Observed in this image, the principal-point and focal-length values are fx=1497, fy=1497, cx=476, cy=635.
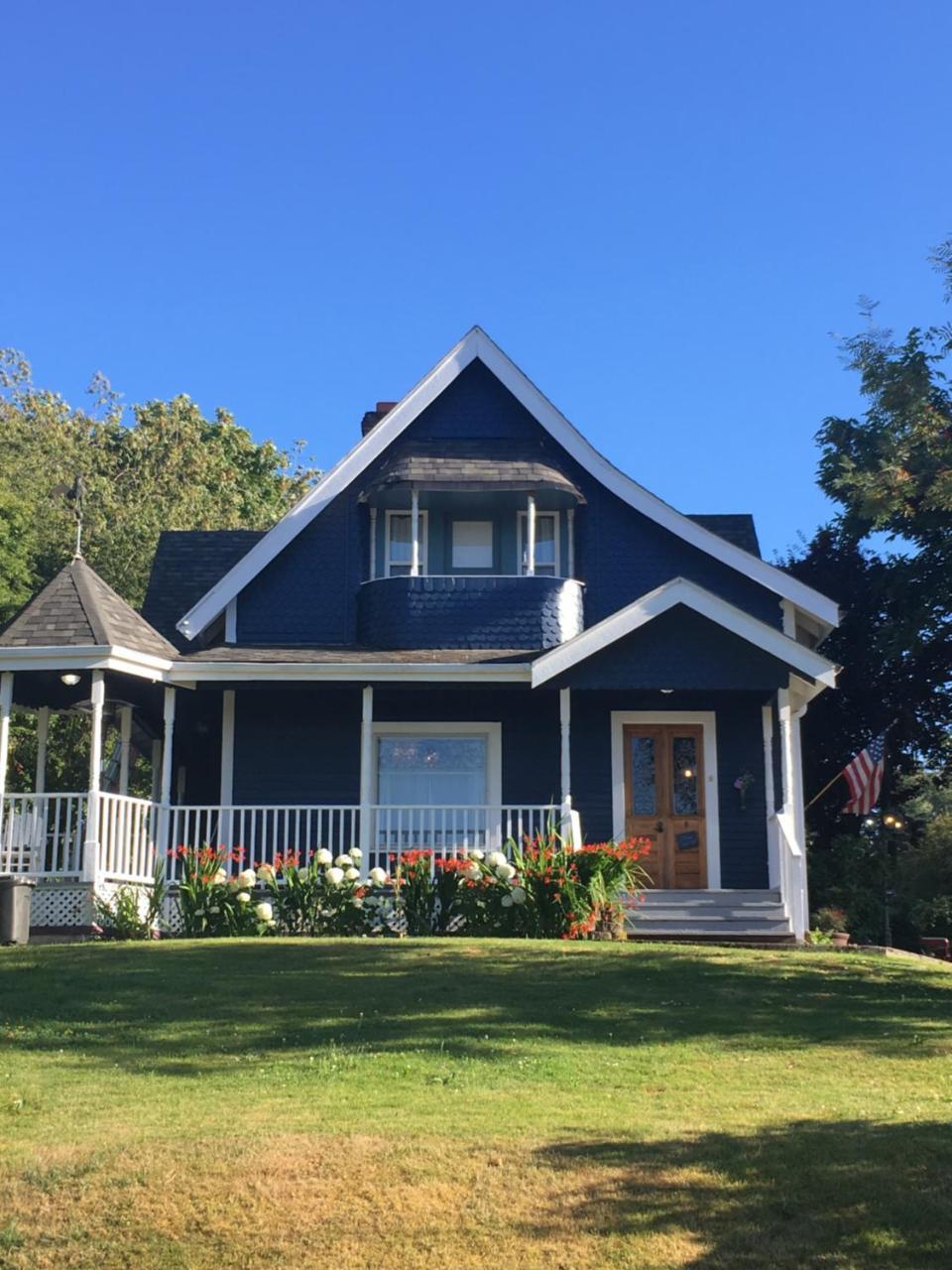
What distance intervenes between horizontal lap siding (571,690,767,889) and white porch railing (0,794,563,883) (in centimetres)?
82

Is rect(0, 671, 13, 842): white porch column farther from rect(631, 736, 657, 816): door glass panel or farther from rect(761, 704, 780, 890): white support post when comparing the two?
rect(761, 704, 780, 890): white support post

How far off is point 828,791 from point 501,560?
38.4ft

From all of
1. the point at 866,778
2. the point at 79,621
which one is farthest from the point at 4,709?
the point at 866,778

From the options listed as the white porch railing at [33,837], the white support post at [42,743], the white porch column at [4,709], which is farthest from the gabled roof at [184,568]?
the white porch railing at [33,837]

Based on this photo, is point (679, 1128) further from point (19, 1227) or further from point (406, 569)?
point (406, 569)

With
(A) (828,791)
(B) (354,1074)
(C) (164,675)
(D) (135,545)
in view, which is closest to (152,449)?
(D) (135,545)

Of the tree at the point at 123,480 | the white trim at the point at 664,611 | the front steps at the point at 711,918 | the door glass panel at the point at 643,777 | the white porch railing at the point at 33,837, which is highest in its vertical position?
the tree at the point at 123,480

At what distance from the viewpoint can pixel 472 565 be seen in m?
21.8

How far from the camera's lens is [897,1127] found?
8680mm

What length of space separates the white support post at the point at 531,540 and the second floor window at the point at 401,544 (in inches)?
62.7

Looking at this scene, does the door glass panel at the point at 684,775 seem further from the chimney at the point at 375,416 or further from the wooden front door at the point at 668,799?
the chimney at the point at 375,416

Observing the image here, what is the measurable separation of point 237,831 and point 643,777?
5626 mm

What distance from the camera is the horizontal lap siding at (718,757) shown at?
2039 cm

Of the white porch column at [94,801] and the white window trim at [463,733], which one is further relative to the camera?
the white window trim at [463,733]
